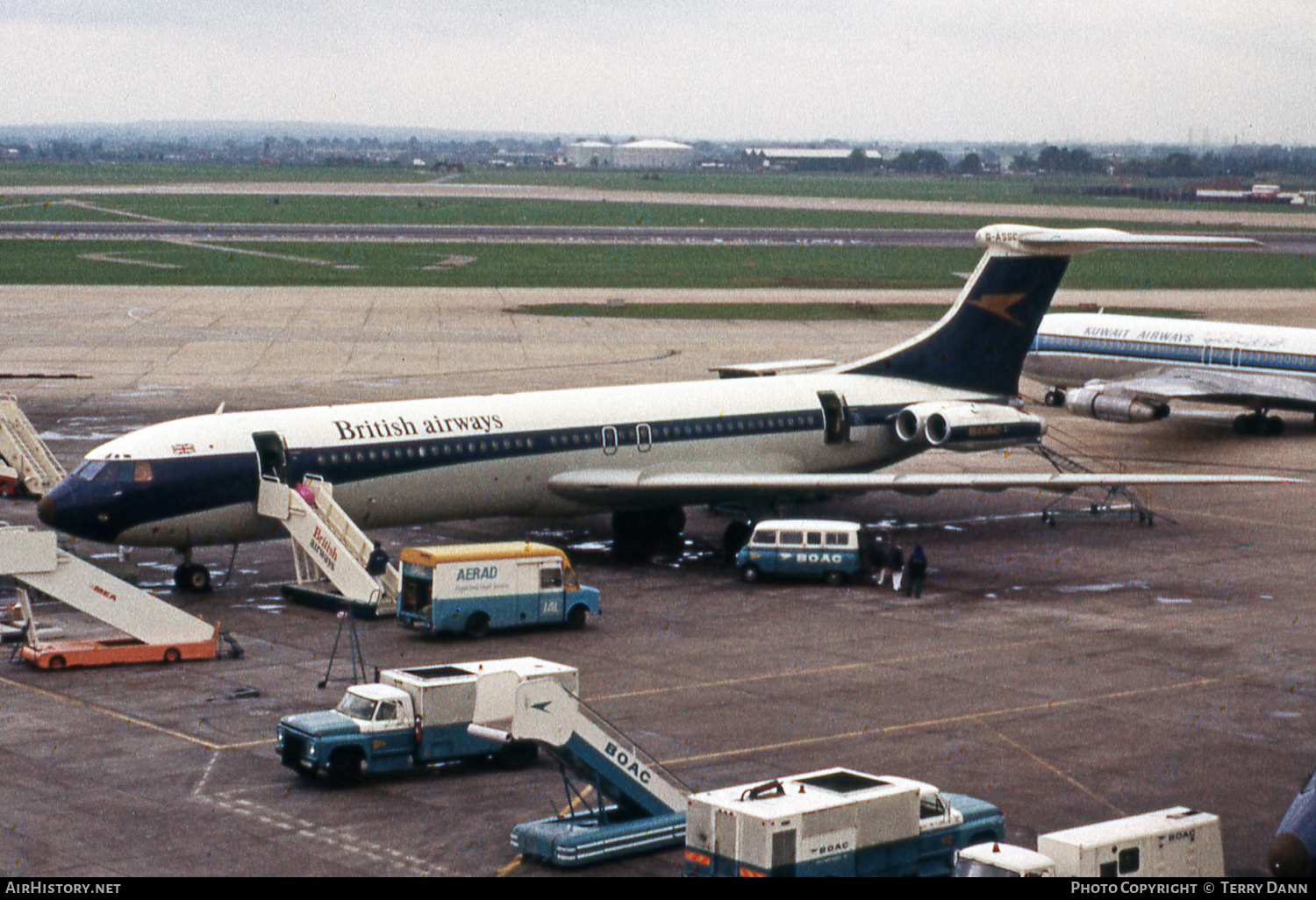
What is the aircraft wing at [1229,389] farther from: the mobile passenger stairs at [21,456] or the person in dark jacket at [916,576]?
the mobile passenger stairs at [21,456]

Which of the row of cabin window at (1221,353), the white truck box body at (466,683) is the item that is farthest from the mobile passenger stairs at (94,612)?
the row of cabin window at (1221,353)

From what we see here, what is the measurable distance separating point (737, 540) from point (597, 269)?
78.5 metres

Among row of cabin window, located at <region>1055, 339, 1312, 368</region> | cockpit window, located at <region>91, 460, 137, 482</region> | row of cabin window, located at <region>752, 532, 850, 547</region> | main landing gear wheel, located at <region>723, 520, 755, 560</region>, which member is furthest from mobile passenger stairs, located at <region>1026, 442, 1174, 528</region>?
cockpit window, located at <region>91, 460, 137, 482</region>

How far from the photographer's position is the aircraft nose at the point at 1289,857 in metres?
19.1

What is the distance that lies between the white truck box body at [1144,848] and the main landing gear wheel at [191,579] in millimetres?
22820

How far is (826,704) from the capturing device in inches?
1136

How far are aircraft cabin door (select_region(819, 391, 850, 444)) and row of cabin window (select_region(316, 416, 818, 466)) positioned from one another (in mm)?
440

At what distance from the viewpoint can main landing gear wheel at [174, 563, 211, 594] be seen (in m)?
37.2

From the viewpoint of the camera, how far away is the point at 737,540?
41.4 meters

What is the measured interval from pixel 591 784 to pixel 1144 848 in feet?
24.1

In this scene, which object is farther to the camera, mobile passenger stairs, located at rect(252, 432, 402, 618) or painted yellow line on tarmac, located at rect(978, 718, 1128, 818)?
mobile passenger stairs, located at rect(252, 432, 402, 618)

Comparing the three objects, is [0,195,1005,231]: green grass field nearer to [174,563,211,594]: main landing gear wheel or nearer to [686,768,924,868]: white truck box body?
[174,563,211,594]: main landing gear wheel

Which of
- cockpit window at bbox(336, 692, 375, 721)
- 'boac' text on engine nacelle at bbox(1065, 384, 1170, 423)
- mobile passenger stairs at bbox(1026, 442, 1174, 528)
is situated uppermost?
'boac' text on engine nacelle at bbox(1065, 384, 1170, 423)

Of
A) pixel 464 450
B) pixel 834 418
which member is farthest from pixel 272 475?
pixel 834 418
